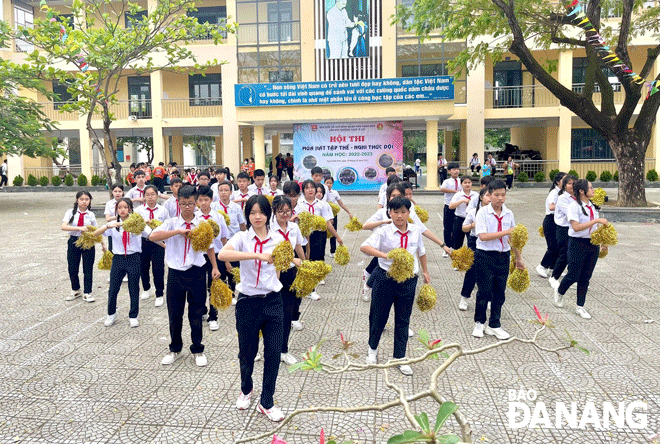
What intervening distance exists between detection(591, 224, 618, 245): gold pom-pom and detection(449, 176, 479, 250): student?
2147 millimetres

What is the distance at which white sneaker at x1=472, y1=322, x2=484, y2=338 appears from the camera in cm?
567

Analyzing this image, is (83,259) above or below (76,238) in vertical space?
below

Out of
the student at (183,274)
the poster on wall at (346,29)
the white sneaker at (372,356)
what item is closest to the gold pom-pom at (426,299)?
the white sneaker at (372,356)

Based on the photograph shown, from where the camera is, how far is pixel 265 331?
4.05 metres

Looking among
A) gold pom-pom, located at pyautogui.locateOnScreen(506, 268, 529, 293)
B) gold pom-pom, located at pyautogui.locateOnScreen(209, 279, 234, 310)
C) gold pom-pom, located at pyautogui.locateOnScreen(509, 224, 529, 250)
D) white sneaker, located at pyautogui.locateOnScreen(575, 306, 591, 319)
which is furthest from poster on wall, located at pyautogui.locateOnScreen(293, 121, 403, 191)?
gold pom-pom, located at pyautogui.locateOnScreen(209, 279, 234, 310)

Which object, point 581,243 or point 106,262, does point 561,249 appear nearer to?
point 581,243

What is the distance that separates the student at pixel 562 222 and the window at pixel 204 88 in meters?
22.5

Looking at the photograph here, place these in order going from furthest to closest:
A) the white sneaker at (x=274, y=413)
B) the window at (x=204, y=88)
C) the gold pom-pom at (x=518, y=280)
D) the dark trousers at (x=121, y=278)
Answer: the window at (x=204, y=88) → the dark trousers at (x=121, y=278) → the gold pom-pom at (x=518, y=280) → the white sneaker at (x=274, y=413)

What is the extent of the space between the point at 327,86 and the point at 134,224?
16.6 metres

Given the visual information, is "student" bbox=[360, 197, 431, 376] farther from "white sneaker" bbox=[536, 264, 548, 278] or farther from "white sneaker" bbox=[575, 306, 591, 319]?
"white sneaker" bbox=[536, 264, 548, 278]

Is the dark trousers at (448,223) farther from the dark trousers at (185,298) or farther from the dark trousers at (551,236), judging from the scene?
the dark trousers at (185,298)

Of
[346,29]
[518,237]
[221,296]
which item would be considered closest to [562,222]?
[518,237]

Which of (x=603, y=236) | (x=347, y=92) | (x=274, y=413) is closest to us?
(x=274, y=413)

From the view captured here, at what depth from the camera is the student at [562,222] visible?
721 cm
